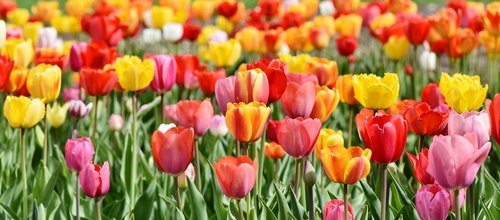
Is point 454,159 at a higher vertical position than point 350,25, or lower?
higher

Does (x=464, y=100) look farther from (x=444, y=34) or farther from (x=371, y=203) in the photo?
(x=444, y=34)

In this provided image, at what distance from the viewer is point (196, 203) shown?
8.73ft

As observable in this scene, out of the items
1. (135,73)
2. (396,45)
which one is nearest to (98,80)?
(135,73)

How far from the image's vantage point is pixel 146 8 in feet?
22.5

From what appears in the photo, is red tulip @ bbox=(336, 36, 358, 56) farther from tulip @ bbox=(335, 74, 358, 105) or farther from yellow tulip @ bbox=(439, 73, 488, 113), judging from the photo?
yellow tulip @ bbox=(439, 73, 488, 113)

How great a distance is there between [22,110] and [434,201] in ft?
4.49

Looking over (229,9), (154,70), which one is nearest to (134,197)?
(154,70)

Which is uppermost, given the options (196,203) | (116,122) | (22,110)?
(22,110)

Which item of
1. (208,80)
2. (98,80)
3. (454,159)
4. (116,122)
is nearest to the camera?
(454,159)

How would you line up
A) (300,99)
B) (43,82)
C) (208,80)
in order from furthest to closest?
1. (208,80)
2. (43,82)
3. (300,99)

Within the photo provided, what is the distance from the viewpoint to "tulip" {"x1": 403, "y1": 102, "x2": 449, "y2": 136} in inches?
104

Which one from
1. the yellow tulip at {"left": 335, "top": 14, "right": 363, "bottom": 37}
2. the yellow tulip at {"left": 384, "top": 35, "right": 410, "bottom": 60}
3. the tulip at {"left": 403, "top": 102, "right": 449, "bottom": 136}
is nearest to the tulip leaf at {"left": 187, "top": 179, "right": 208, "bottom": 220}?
the tulip at {"left": 403, "top": 102, "right": 449, "bottom": 136}

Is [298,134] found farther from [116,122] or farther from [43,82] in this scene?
[116,122]

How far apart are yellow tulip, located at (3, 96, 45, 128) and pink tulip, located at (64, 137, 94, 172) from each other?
0.77ft
